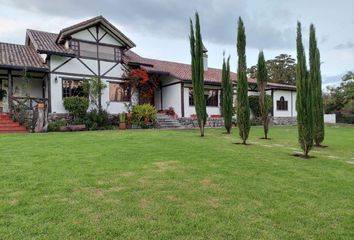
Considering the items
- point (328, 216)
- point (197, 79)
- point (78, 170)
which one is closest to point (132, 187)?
point (78, 170)

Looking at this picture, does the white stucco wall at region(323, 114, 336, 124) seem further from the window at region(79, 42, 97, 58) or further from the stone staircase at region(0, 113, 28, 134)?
the stone staircase at region(0, 113, 28, 134)

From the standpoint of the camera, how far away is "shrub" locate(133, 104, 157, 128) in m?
17.2

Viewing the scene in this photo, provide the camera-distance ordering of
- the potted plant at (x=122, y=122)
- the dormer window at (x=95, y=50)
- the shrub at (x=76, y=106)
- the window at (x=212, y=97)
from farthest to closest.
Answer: the window at (x=212, y=97) < the dormer window at (x=95, y=50) < the potted plant at (x=122, y=122) < the shrub at (x=76, y=106)

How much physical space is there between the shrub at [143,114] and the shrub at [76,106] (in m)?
2.92

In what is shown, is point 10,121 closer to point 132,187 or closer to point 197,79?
point 197,79

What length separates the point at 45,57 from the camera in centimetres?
1616

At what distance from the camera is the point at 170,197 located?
4.08m

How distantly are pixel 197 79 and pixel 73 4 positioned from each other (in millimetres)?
7397

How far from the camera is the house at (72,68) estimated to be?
1561 centimetres

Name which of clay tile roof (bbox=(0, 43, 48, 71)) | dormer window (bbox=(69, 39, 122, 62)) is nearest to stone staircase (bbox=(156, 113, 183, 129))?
dormer window (bbox=(69, 39, 122, 62))

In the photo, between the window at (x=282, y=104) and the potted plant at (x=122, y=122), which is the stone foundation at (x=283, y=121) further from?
the potted plant at (x=122, y=122)

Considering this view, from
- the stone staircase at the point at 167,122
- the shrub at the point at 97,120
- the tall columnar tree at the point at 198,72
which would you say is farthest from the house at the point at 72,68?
the tall columnar tree at the point at 198,72

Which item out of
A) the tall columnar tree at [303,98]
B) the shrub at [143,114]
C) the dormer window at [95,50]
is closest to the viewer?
the tall columnar tree at [303,98]

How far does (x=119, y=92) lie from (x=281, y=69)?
32.7 meters
